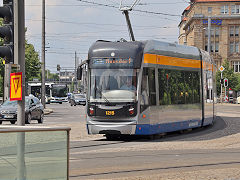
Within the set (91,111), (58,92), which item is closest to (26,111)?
(91,111)

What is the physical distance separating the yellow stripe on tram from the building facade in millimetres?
85582

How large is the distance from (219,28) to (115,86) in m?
92.5

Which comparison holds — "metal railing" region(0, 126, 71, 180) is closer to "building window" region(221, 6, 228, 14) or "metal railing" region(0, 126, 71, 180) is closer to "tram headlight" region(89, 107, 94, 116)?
"tram headlight" region(89, 107, 94, 116)

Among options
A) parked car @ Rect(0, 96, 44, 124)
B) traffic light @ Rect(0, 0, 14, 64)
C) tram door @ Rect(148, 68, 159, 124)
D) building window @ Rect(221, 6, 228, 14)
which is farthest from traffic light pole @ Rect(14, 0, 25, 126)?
building window @ Rect(221, 6, 228, 14)

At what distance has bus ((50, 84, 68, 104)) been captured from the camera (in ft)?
283

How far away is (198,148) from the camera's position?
50.4 feet

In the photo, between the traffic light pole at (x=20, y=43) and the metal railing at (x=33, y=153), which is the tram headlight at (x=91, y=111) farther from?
the metal railing at (x=33, y=153)

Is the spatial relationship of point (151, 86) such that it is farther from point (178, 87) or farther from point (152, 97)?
point (178, 87)

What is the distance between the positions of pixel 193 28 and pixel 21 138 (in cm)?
10360

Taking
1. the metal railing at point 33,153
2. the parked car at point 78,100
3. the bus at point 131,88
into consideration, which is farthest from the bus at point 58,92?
the metal railing at point 33,153

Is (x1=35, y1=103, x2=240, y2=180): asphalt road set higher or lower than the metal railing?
lower

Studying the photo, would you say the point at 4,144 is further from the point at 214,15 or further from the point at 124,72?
the point at 214,15

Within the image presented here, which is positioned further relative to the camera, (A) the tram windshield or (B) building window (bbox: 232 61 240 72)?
(B) building window (bbox: 232 61 240 72)

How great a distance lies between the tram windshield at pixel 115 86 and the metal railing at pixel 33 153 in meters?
10.8
